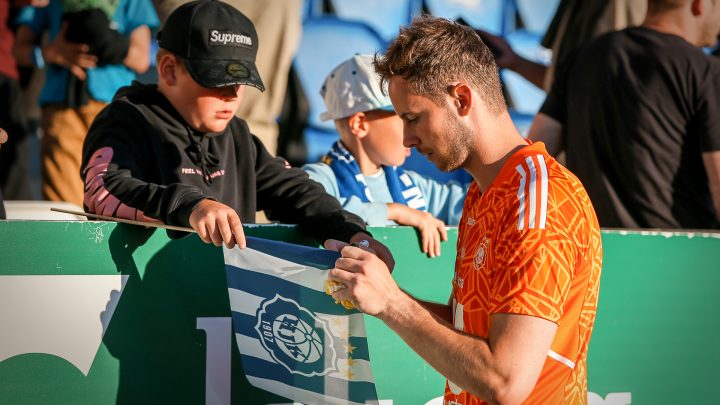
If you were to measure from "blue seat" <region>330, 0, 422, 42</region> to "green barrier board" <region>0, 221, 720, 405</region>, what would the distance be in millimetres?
3495

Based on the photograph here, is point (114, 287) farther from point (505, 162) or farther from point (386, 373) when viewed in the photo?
point (505, 162)

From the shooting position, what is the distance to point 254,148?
3277 millimetres

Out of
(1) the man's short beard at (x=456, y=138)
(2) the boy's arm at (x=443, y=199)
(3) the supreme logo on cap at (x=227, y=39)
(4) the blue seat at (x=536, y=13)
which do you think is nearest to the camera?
(1) the man's short beard at (x=456, y=138)

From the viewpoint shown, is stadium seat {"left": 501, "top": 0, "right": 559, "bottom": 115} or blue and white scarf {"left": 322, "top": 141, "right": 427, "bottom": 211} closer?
blue and white scarf {"left": 322, "top": 141, "right": 427, "bottom": 211}

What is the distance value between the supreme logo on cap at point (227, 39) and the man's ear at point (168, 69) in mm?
151

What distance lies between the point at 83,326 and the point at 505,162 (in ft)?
4.23

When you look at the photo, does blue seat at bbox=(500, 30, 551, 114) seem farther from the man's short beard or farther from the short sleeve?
the man's short beard

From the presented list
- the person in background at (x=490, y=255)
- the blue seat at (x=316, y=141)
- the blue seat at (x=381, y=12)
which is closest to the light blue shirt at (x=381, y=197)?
the person in background at (x=490, y=255)

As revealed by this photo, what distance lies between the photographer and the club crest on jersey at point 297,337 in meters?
2.63

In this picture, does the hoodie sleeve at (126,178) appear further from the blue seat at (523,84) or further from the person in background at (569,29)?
the blue seat at (523,84)

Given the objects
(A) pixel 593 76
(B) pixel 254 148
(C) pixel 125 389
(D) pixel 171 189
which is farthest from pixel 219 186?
(A) pixel 593 76

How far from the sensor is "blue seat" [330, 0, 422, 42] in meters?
6.44

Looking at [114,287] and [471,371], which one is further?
[114,287]

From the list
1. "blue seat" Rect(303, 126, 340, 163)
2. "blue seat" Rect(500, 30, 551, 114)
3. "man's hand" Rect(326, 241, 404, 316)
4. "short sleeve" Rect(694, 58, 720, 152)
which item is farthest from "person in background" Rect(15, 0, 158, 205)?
"man's hand" Rect(326, 241, 404, 316)
